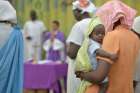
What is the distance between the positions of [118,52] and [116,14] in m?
0.38

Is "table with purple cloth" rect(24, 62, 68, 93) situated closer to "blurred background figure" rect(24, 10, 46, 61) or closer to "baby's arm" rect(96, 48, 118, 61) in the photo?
"blurred background figure" rect(24, 10, 46, 61)

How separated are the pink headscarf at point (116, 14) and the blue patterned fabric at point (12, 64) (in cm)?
94

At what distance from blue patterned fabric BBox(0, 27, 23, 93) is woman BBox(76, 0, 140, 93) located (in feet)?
2.89

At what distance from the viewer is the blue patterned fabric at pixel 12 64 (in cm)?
551

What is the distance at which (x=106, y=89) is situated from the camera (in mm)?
4953

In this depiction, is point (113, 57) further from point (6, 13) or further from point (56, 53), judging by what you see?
point (56, 53)

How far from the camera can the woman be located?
4.84 m

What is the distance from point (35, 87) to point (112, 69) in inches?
241

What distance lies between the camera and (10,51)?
554 cm

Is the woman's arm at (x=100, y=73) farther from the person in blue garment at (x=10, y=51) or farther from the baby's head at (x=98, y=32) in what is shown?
the person in blue garment at (x=10, y=51)

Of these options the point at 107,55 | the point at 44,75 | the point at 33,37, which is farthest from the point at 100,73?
the point at 33,37

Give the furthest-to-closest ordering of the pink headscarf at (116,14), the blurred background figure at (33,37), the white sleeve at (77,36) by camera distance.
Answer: the blurred background figure at (33,37) < the white sleeve at (77,36) < the pink headscarf at (116,14)

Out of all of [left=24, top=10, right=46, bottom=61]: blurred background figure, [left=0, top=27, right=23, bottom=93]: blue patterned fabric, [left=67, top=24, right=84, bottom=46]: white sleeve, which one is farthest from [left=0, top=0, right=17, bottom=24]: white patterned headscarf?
Answer: [left=24, top=10, right=46, bottom=61]: blurred background figure

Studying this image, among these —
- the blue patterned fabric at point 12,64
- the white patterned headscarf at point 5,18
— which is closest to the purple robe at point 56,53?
the blue patterned fabric at point 12,64
